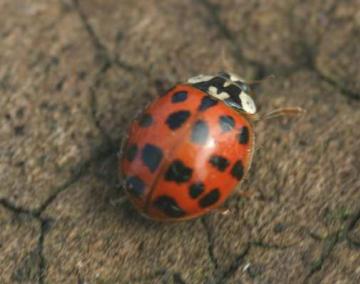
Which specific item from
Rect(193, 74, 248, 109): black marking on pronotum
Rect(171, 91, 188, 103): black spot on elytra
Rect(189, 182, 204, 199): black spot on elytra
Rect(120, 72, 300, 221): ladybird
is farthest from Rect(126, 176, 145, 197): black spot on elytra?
Rect(193, 74, 248, 109): black marking on pronotum

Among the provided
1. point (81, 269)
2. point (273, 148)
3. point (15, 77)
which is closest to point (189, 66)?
point (273, 148)

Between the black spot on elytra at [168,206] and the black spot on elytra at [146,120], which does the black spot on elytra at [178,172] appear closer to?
the black spot on elytra at [168,206]

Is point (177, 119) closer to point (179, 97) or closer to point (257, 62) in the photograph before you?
point (179, 97)

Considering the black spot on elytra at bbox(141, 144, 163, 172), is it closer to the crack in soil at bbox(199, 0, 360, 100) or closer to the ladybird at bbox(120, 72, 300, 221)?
the ladybird at bbox(120, 72, 300, 221)

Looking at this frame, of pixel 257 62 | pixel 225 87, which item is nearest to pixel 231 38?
pixel 257 62

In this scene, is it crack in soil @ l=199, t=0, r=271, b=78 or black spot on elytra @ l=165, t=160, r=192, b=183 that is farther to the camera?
crack in soil @ l=199, t=0, r=271, b=78

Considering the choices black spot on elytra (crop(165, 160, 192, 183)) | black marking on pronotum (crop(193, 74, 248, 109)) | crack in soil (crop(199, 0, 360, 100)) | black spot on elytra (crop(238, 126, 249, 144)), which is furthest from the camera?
crack in soil (crop(199, 0, 360, 100))

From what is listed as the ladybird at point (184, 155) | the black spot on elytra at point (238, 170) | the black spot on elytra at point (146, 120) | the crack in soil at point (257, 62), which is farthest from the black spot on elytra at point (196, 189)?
the crack in soil at point (257, 62)

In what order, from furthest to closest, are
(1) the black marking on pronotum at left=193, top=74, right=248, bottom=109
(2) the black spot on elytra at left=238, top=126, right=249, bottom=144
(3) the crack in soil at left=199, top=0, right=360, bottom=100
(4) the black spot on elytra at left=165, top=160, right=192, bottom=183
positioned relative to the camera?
(3) the crack in soil at left=199, top=0, right=360, bottom=100 < (1) the black marking on pronotum at left=193, top=74, right=248, bottom=109 < (2) the black spot on elytra at left=238, top=126, right=249, bottom=144 < (4) the black spot on elytra at left=165, top=160, right=192, bottom=183
